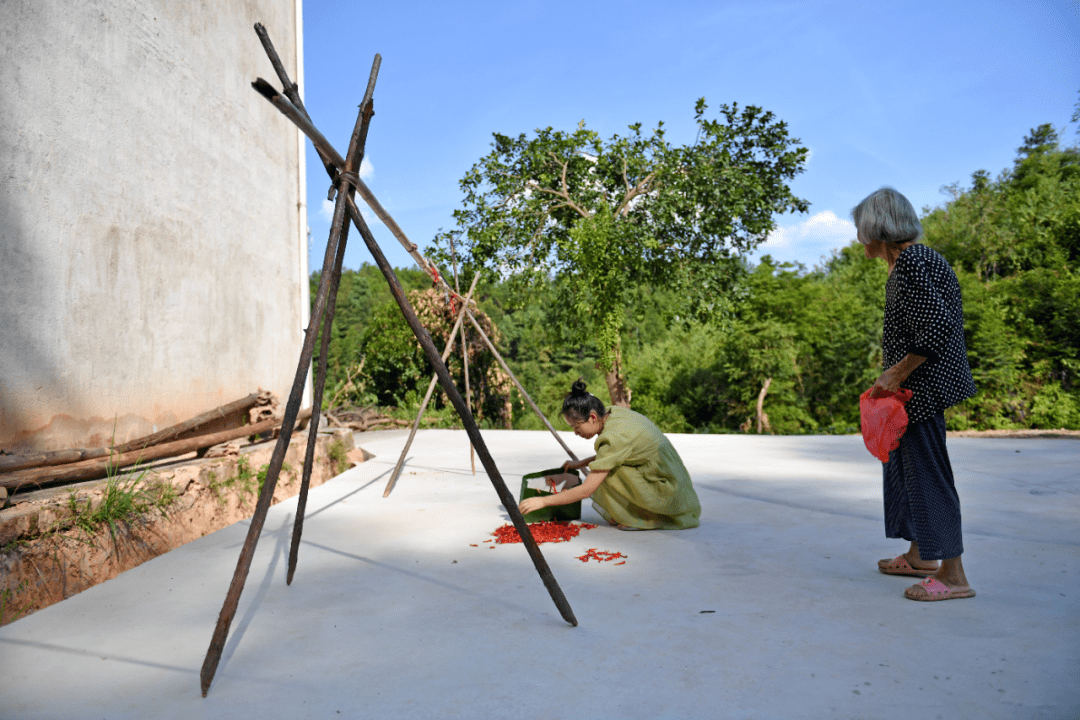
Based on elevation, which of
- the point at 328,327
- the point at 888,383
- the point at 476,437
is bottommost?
the point at 476,437

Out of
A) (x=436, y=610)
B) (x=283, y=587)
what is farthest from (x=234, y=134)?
(x=436, y=610)

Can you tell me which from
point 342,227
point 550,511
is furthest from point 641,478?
point 342,227

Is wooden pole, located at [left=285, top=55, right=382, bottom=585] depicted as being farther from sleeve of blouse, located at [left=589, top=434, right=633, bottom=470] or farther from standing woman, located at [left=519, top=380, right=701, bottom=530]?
sleeve of blouse, located at [left=589, top=434, right=633, bottom=470]

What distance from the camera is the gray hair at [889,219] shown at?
2211 millimetres

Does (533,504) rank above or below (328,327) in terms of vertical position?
below

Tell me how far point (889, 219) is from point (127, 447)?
353 centimetres

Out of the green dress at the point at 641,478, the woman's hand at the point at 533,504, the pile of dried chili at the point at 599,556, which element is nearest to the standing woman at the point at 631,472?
the green dress at the point at 641,478

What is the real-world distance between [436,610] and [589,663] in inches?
25.8

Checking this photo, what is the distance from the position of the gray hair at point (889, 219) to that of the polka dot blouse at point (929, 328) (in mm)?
81

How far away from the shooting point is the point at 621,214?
10.7m

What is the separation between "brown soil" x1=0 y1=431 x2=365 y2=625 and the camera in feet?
7.46

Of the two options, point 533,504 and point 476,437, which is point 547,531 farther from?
point 476,437

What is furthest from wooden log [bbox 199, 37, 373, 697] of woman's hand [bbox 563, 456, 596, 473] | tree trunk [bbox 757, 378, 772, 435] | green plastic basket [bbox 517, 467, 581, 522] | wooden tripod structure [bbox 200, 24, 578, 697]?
tree trunk [bbox 757, 378, 772, 435]

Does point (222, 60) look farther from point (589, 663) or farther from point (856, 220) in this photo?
point (589, 663)
